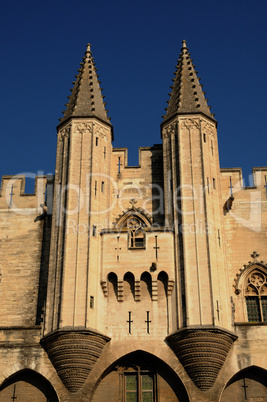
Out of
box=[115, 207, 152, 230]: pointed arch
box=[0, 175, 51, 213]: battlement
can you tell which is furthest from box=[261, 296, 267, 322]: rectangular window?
box=[0, 175, 51, 213]: battlement

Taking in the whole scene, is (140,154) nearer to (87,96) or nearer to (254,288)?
(87,96)

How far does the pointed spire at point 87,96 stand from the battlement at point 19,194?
2.89 meters

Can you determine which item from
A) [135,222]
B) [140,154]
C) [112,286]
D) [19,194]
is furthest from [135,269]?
[19,194]

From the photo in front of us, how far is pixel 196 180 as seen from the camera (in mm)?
23547

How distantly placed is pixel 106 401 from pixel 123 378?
98cm

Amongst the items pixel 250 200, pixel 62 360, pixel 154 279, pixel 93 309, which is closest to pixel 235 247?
pixel 250 200

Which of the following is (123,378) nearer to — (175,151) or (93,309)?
(93,309)

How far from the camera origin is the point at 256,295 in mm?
23469

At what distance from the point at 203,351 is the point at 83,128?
395 inches

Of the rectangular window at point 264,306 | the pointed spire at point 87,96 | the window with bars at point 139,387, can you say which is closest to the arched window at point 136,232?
the pointed spire at point 87,96

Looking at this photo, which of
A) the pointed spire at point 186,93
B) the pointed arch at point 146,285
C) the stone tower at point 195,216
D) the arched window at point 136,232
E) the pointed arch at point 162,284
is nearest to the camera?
the stone tower at point 195,216

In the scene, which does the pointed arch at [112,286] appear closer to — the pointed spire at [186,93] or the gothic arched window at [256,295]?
the gothic arched window at [256,295]

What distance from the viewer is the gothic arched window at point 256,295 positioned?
2315cm

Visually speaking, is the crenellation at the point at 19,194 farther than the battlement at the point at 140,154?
No
